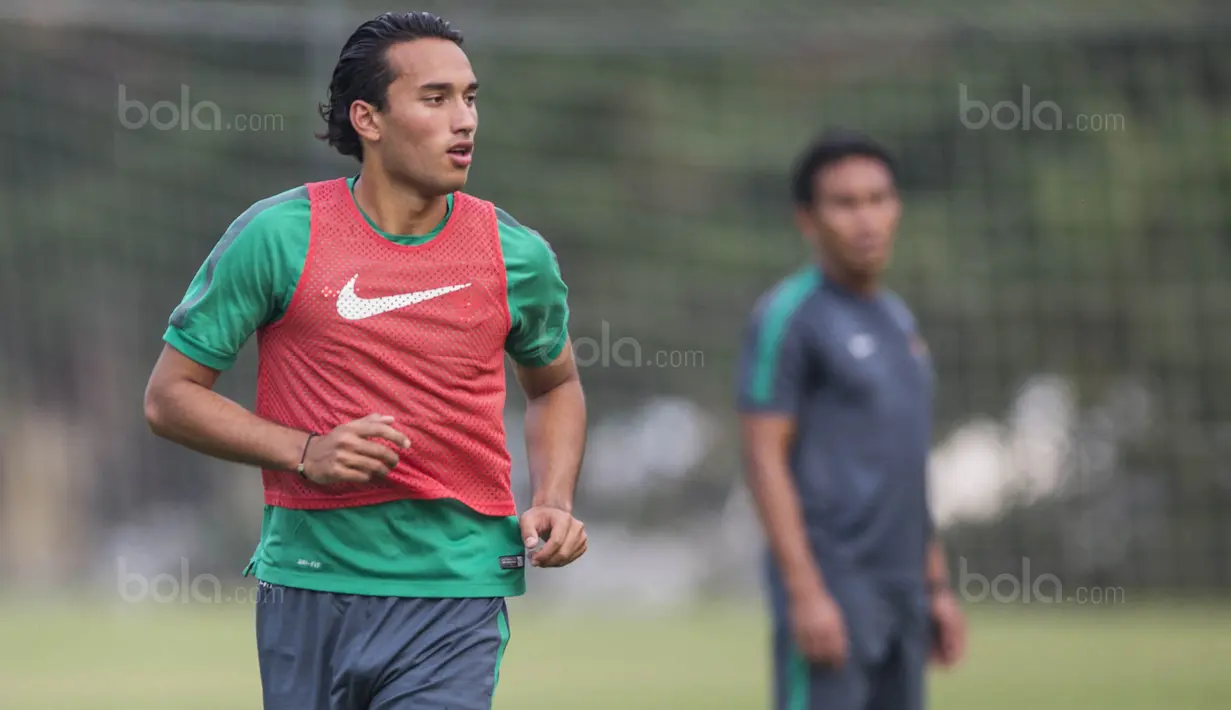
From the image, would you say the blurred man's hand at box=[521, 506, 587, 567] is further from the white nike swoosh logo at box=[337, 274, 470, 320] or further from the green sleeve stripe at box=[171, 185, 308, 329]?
the green sleeve stripe at box=[171, 185, 308, 329]

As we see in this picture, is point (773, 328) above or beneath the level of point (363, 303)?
above

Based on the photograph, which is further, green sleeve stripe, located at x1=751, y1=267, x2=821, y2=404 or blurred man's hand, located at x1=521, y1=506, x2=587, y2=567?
green sleeve stripe, located at x1=751, y1=267, x2=821, y2=404

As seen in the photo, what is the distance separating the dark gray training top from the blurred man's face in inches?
5.5

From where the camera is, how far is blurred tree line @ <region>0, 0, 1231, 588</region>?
12.8 m

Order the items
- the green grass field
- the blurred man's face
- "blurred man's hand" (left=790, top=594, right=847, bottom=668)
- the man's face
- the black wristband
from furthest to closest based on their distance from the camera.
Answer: the green grass field, the blurred man's face, "blurred man's hand" (left=790, top=594, right=847, bottom=668), the man's face, the black wristband

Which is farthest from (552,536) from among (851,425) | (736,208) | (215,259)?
(736,208)

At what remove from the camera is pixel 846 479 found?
18.3 ft

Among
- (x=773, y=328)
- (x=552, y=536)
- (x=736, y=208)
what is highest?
(x=736, y=208)

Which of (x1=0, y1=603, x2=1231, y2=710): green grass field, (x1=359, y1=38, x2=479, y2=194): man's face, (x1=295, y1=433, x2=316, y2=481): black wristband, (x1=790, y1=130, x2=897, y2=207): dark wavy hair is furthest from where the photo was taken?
(x1=0, y1=603, x2=1231, y2=710): green grass field

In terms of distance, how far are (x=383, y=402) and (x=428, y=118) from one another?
60 cm

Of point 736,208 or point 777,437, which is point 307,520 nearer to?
point 777,437

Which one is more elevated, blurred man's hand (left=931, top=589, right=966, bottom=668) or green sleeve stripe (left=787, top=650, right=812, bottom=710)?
blurred man's hand (left=931, top=589, right=966, bottom=668)

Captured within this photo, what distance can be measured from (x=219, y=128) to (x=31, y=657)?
13.9 ft

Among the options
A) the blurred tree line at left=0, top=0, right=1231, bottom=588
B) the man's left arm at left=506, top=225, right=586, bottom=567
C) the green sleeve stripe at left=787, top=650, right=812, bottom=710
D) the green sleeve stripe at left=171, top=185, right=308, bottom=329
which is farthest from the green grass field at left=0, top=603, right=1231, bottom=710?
the green sleeve stripe at left=171, top=185, right=308, bottom=329
